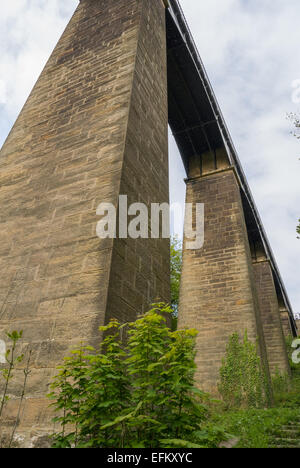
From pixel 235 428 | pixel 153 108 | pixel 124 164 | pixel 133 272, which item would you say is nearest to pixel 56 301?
pixel 133 272

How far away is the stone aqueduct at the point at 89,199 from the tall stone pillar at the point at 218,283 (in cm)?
4

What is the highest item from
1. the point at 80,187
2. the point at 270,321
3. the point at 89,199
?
the point at 270,321

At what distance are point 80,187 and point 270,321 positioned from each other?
12175 millimetres

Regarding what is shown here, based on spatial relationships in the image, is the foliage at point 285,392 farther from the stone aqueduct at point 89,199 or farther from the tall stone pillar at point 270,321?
the stone aqueduct at point 89,199

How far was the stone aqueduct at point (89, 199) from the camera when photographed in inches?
131

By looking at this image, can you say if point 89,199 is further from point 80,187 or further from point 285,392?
point 285,392

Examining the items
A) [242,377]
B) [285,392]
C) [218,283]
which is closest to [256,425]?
[242,377]

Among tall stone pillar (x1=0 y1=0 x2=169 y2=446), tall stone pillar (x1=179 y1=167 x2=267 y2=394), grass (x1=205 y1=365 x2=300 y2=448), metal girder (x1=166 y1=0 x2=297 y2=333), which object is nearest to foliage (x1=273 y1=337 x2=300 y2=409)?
tall stone pillar (x1=179 y1=167 x2=267 y2=394)

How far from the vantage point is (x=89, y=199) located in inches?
162

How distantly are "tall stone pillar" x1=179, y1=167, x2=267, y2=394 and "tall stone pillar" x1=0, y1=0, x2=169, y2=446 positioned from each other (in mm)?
4768

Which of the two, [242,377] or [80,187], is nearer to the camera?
[80,187]

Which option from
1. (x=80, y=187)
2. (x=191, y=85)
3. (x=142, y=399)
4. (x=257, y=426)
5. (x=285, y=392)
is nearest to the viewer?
(x=142, y=399)

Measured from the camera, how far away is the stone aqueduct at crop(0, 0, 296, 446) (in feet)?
10.9

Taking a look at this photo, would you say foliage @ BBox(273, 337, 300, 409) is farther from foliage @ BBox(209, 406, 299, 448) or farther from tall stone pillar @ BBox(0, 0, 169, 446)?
tall stone pillar @ BBox(0, 0, 169, 446)
